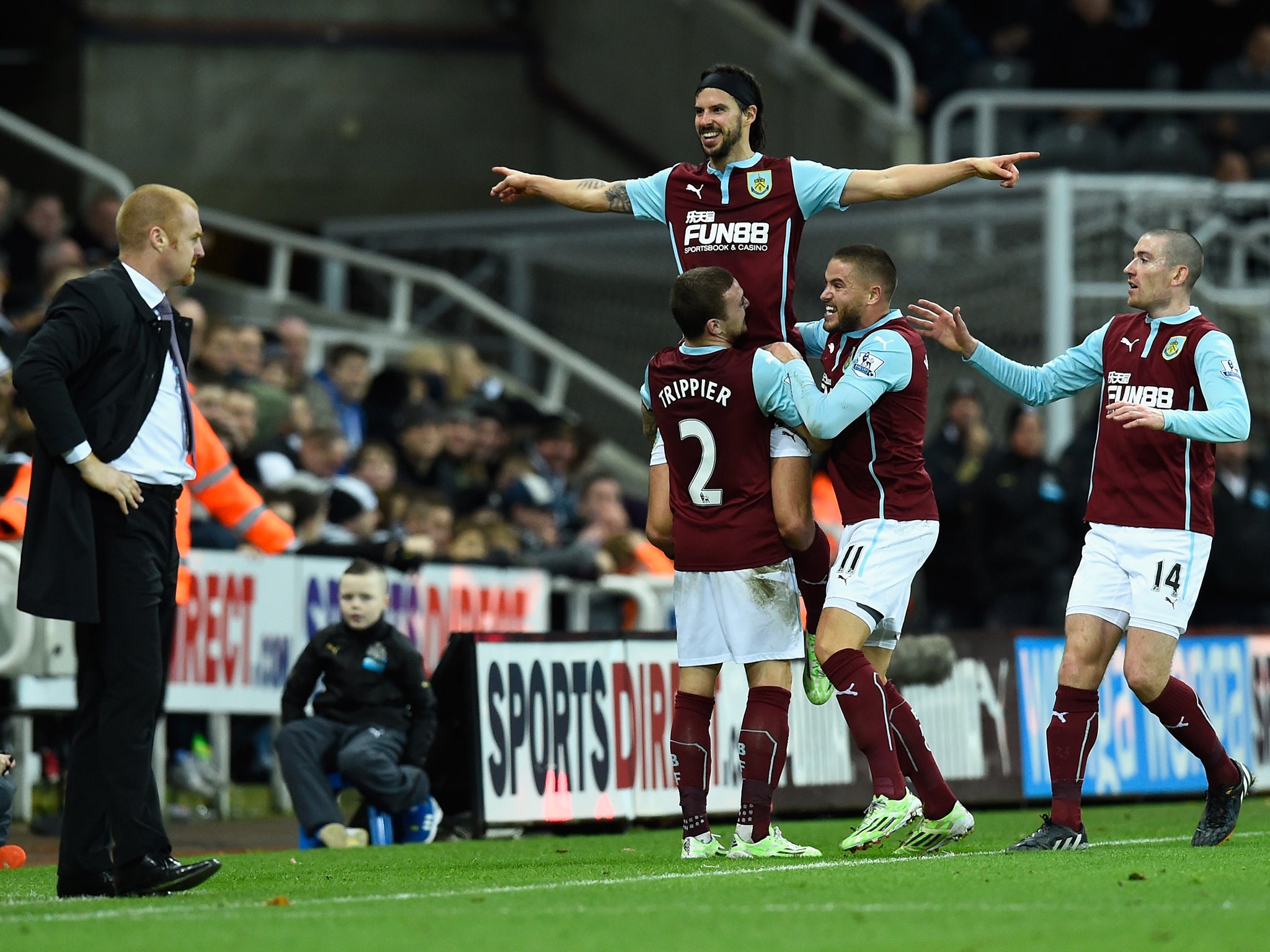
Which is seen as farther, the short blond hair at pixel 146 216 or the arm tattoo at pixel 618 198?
the arm tattoo at pixel 618 198

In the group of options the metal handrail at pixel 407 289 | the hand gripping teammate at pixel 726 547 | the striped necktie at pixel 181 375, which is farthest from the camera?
the metal handrail at pixel 407 289

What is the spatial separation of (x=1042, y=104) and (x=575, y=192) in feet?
37.9

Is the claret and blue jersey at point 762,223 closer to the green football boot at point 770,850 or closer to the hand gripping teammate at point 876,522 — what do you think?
the hand gripping teammate at point 876,522

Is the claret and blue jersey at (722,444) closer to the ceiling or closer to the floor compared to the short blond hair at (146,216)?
closer to the floor

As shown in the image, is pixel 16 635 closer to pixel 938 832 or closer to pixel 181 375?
pixel 181 375

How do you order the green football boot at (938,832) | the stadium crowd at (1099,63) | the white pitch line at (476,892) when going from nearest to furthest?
the white pitch line at (476,892) < the green football boot at (938,832) < the stadium crowd at (1099,63)

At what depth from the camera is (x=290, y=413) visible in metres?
15.2

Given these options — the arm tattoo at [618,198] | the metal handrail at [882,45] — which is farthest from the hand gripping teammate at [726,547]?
the metal handrail at [882,45]

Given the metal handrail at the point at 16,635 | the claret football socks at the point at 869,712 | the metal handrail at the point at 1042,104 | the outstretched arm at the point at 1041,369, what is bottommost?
the claret football socks at the point at 869,712

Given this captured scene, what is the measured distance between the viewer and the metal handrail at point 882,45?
2038 cm

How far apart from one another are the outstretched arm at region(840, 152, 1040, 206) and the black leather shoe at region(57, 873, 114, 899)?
12.2ft

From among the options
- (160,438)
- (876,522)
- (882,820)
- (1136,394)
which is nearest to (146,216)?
(160,438)

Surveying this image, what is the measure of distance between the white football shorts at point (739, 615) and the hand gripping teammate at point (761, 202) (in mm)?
188

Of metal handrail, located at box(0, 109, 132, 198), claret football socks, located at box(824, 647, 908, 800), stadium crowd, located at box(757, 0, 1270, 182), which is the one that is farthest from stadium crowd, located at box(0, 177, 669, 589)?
stadium crowd, located at box(757, 0, 1270, 182)
